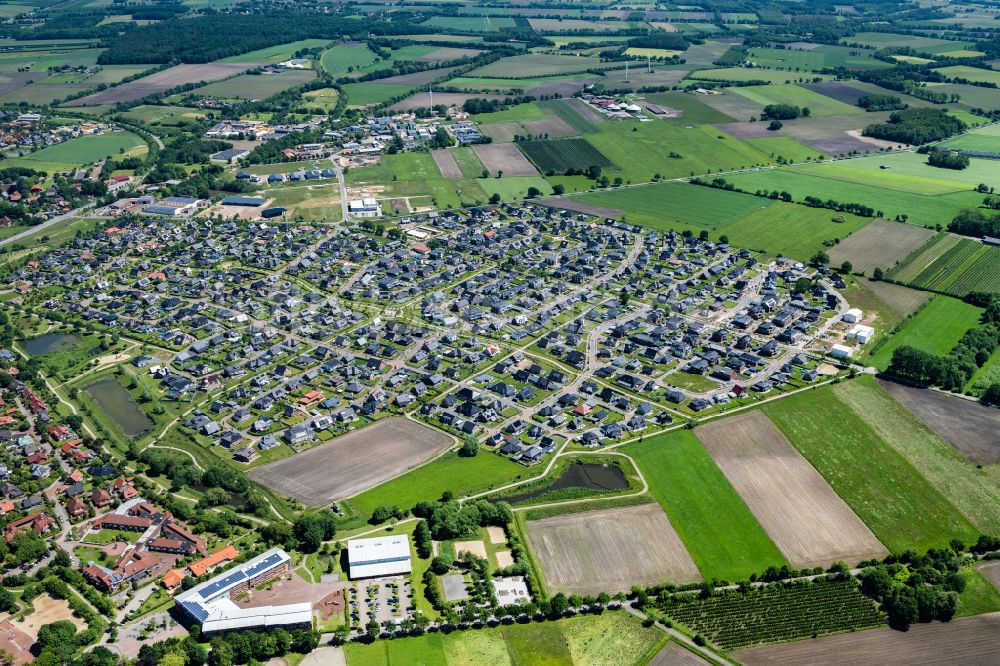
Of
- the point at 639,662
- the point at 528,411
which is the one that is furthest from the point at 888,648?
the point at 528,411

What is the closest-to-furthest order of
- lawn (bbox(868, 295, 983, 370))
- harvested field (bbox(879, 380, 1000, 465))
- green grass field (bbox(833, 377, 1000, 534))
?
1. green grass field (bbox(833, 377, 1000, 534))
2. harvested field (bbox(879, 380, 1000, 465))
3. lawn (bbox(868, 295, 983, 370))

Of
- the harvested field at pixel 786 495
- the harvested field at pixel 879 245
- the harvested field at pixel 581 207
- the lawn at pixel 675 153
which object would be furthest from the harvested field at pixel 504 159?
the harvested field at pixel 786 495

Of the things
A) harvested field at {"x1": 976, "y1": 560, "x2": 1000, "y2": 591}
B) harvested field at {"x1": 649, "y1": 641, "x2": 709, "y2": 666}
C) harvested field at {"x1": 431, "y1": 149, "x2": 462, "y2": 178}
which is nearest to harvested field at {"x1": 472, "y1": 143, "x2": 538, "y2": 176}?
harvested field at {"x1": 431, "y1": 149, "x2": 462, "y2": 178}

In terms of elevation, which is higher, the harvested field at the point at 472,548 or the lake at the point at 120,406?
the harvested field at the point at 472,548

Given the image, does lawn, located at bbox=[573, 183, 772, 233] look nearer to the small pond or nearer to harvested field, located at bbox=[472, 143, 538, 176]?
harvested field, located at bbox=[472, 143, 538, 176]

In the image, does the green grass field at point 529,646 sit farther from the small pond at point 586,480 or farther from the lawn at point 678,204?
the lawn at point 678,204

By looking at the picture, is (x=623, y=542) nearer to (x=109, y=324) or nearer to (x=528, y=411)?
(x=528, y=411)
